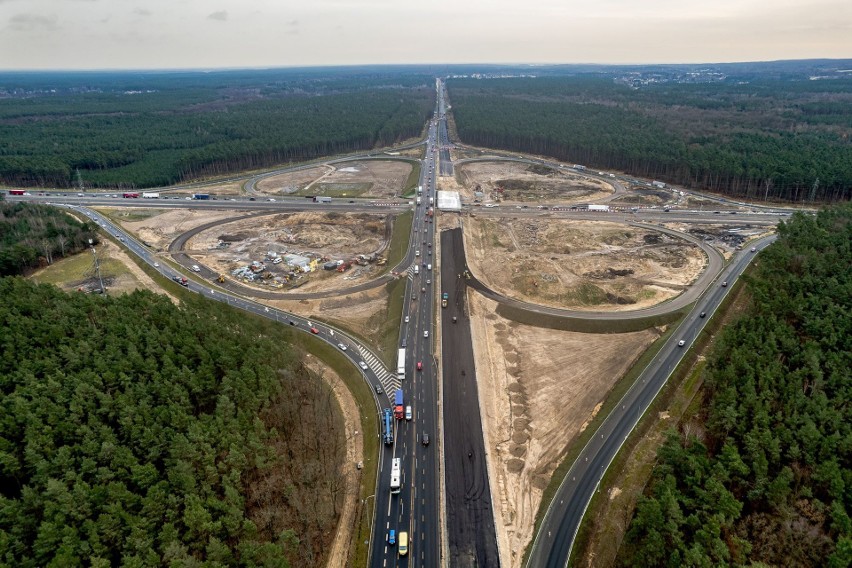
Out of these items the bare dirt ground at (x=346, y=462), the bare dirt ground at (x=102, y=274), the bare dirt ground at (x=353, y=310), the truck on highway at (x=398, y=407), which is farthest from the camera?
the bare dirt ground at (x=102, y=274)

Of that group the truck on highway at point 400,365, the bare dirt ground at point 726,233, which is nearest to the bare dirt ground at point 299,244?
the truck on highway at point 400,365

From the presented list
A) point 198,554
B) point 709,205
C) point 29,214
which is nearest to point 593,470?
point 198,554

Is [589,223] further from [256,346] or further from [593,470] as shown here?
[256,346]

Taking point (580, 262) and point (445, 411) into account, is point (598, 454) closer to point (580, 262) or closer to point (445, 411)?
point (445, 411)

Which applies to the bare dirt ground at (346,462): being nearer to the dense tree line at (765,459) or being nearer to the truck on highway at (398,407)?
the truck on highway at (398,407)

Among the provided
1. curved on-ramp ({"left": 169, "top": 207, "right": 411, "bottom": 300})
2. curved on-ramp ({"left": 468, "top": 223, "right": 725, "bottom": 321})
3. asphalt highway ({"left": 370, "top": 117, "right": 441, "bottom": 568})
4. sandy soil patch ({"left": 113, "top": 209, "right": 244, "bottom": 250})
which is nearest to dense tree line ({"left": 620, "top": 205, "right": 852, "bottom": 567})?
asphalt highway ({"left": 370, "top": 117, "right": 441, "bottom": 568})

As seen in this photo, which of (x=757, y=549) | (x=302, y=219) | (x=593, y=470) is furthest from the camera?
(x=302, y=219)
